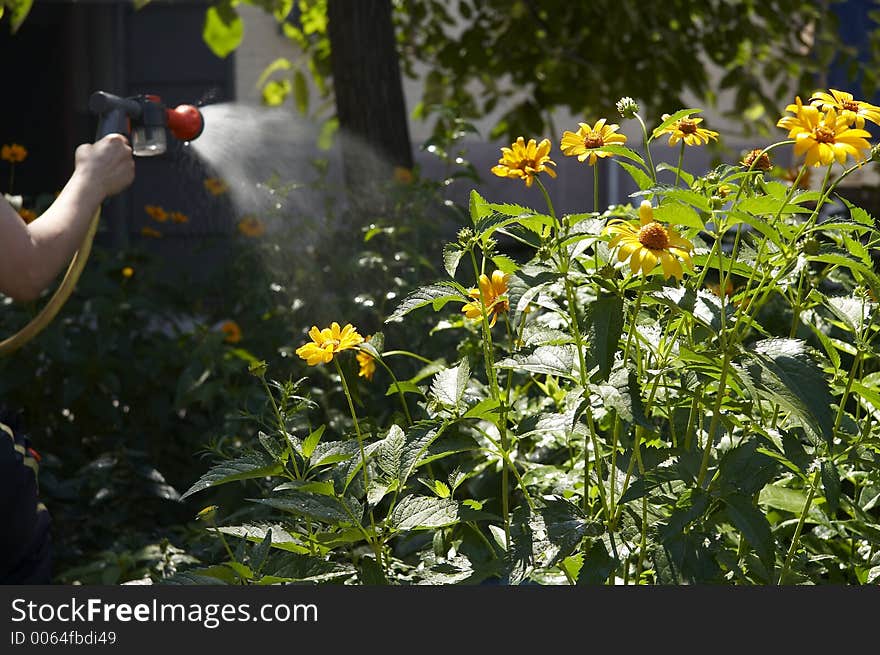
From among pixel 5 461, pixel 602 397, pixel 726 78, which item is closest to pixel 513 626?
pixel 602 397

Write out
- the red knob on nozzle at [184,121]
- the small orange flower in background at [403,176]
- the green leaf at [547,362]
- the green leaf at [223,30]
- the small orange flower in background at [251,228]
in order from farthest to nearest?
the green leaf at [223,30]
the small orange flower in background at [251,228]
the small orange flower in background at [403,176]
the red knob on nozzle at [184,121]
the green leaf at [547,362]

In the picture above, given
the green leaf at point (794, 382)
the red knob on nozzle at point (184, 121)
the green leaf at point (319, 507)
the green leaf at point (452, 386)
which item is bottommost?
the green leaf at point (319, 507)

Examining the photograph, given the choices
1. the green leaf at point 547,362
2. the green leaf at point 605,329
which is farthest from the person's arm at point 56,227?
the green leaf at point 605,329

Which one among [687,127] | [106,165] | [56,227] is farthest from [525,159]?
[106,165]

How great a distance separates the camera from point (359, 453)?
1.28 m

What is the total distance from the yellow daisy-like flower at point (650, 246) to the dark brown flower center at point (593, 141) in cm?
17

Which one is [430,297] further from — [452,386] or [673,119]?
[673,119]

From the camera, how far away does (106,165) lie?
6.89 ft

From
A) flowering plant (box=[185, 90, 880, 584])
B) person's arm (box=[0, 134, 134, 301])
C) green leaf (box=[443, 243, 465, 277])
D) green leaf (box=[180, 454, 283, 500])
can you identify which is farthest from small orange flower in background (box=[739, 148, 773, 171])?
person's arm (box=[0, 134, 134, 301])

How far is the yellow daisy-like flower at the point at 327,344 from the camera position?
4.00 ft

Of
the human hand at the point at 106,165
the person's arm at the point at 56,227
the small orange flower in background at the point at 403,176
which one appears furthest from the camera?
the small orange flower in background at the point at 403,176

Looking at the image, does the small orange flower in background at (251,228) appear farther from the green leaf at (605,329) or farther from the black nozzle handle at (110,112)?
the green leaf at (605,329)

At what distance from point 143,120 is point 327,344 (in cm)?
151

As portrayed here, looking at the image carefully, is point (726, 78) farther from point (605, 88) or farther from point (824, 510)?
point (824, 510)
